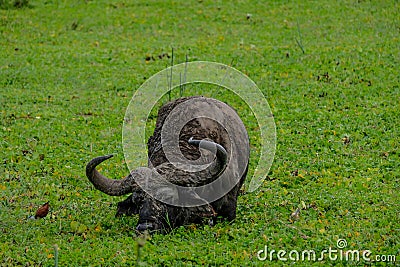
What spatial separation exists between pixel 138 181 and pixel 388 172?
13.3 feet

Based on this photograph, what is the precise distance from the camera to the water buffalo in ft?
24.0

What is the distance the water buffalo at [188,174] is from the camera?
7.33m

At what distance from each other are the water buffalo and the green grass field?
0.62 ft

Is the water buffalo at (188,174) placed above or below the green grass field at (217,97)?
above

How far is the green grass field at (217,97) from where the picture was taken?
7.40 meters

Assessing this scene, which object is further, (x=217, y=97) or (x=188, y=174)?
(x=217, y=97)

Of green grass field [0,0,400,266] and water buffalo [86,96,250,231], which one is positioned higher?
water buffalo [86,96,250,231]

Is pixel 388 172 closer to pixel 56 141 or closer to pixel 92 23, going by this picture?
pixel 56 141

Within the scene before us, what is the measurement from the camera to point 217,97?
45.4ft

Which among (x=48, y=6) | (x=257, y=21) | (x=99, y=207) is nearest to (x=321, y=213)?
(x=99, y=207)

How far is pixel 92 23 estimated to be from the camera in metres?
19.0

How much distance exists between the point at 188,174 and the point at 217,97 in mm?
6415

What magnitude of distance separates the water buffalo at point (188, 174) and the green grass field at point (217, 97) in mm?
190

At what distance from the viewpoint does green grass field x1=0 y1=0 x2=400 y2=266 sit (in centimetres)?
740
